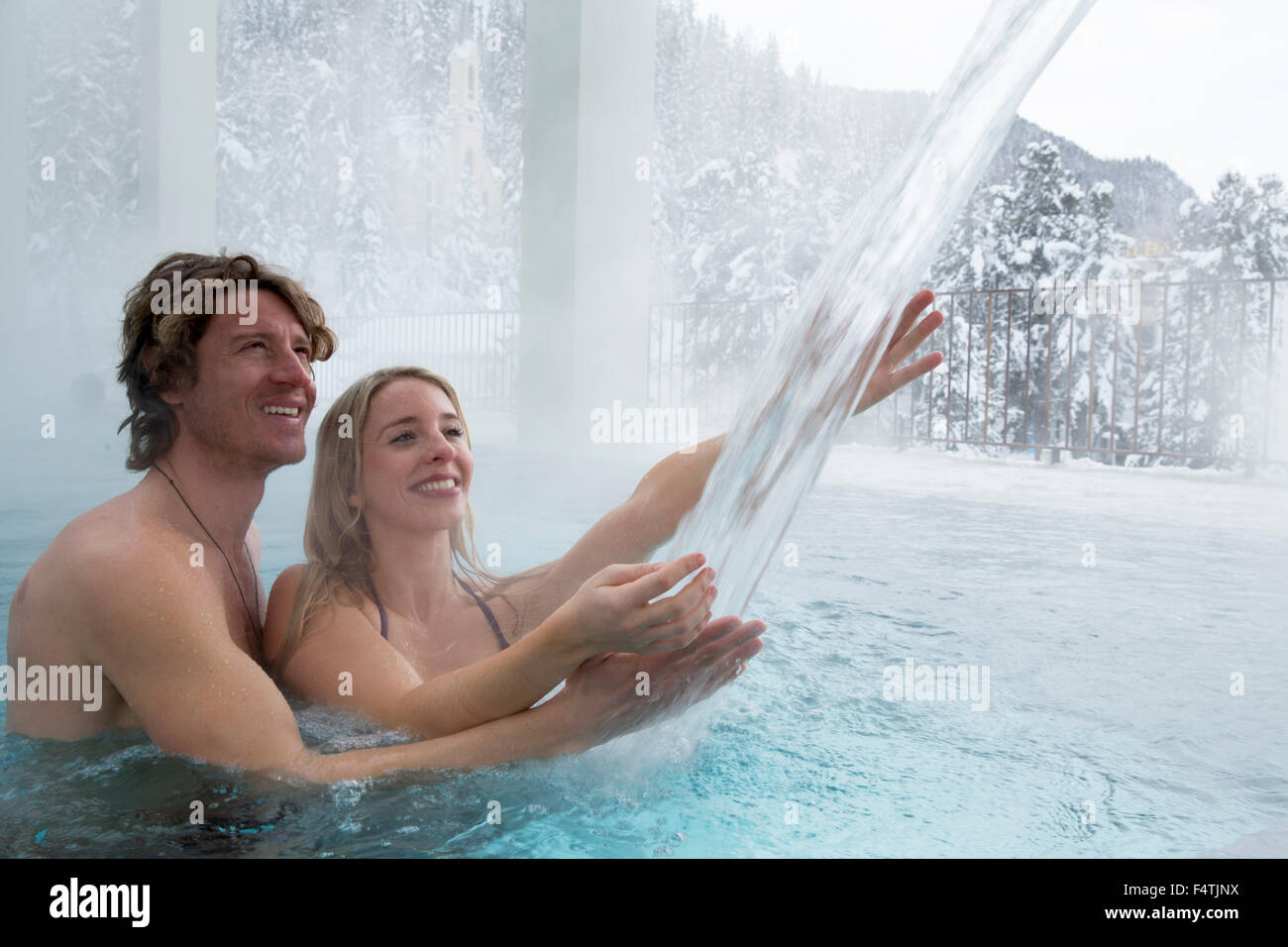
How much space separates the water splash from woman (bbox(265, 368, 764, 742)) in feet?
0.77

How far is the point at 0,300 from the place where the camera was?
8.79 metres

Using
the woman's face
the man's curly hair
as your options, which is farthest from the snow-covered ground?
the man's curly hair

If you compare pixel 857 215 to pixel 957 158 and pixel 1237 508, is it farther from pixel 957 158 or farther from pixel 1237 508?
pixel 1237 508

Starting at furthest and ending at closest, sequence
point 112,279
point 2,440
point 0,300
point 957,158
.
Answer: point 112,279, point 0,300, point 2,440, point 957,158

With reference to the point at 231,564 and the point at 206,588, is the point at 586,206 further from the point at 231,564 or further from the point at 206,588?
the point at 206,588

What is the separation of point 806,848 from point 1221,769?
737 millimetres

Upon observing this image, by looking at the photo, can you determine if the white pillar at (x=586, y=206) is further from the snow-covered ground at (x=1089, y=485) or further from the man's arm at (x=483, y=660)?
the man's arm at (x=483, y=660)

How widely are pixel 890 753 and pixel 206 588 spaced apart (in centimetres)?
106

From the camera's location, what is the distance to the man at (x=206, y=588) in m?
1.10

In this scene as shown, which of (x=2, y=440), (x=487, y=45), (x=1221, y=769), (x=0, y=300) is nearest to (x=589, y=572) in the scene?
(x=1221, y=769)

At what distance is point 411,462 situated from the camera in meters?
1.44

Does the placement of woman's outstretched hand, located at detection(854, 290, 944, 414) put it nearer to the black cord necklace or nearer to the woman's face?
the woman's face

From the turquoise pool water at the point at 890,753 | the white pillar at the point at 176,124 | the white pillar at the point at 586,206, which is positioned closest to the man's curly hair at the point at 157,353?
the turquoise pool water at the point at 890,753
